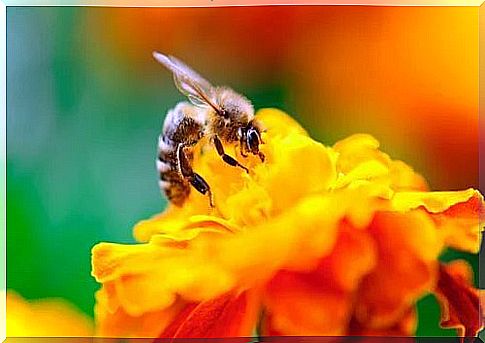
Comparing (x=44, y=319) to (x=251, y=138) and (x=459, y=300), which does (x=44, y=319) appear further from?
(x=459, y=300)

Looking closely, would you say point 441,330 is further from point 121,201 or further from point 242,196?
point 121,201

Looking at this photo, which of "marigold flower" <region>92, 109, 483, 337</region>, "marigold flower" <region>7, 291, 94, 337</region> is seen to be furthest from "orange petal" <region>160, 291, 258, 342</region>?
"marigold flower" <region>7, 291, 94, 337</region>

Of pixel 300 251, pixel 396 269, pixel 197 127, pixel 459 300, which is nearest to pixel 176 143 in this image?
pixel 197 127

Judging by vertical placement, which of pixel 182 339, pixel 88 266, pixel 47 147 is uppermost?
pixel 47 147

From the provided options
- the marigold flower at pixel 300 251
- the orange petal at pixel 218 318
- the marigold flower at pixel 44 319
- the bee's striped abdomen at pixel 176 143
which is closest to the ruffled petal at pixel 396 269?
the marigold flower at pixel 300 251

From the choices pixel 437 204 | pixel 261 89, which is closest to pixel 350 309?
pixel 437 204

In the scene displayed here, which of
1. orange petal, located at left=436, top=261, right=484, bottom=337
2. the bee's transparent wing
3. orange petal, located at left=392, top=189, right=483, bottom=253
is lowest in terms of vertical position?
orange petal, located at left=436, top=261, right=484, bottom=337

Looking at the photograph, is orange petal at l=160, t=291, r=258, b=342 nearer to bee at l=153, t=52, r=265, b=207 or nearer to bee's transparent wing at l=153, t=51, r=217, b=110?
bee at l=153, t=52, r=265, b=207
